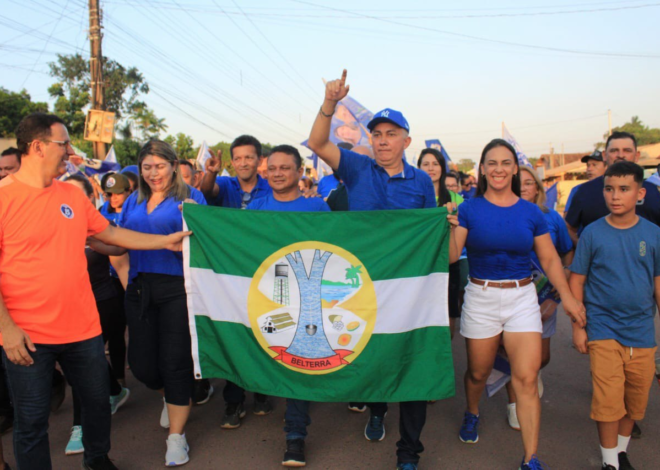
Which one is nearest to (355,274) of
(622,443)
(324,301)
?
(324,301)

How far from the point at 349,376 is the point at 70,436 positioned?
225 centimetres

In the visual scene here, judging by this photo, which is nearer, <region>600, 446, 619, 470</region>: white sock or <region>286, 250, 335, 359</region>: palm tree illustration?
<region>600, 446, 619, 470</region>: white sock

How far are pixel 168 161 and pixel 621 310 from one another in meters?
3.17

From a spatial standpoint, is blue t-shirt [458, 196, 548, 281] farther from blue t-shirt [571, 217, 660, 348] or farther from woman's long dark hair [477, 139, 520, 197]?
blue t-shirt [571, 217, 660, 348]

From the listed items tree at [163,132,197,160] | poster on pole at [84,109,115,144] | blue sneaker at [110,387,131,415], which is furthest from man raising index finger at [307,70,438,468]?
tree at [163,132,197,160]

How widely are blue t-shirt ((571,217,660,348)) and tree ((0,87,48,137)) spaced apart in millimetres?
40459

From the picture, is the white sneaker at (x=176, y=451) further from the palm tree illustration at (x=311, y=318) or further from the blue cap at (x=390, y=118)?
the blue cap at (x=390, y=118)

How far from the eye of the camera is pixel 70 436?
12.6 feet

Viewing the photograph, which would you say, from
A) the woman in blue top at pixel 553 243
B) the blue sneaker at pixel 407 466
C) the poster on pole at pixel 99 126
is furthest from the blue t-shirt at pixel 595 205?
the poster on pole at pixel 99 126

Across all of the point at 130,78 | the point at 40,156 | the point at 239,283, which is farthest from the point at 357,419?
the point at 130,78

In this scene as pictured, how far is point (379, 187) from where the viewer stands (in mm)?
3500

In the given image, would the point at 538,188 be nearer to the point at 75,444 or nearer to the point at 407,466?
the point at 407,466

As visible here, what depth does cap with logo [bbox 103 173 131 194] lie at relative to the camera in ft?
15.4

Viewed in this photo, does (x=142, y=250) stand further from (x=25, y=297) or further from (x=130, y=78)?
(x=130, y=78)
